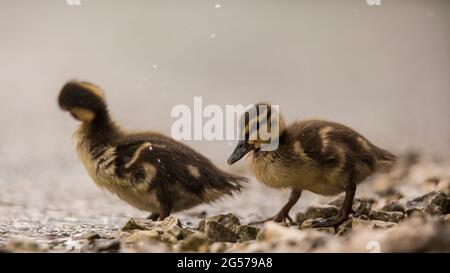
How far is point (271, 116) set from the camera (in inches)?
89.7

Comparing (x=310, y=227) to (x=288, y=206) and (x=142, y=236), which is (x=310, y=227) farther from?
(x=142, y=236)

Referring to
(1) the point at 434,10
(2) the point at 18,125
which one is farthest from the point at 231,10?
(2) the point at 18,125

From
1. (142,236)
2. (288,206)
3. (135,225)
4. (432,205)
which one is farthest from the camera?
(288,206)

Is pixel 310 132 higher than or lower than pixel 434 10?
lower

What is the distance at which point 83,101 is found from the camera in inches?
98.3

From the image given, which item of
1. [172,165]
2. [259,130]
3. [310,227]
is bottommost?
[310,227]

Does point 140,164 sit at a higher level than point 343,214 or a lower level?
higher

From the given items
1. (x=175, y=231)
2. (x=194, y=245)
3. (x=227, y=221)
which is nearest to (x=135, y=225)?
(x=175, y=231)

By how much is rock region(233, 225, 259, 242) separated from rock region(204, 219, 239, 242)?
0.09 ft

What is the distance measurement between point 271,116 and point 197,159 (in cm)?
30

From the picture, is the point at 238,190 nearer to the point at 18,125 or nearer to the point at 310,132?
the point at 310,132

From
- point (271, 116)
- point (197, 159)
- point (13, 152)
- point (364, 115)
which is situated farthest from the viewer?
point (364, 115)
